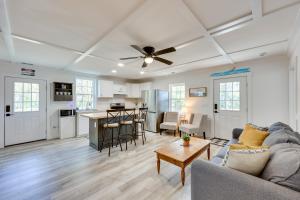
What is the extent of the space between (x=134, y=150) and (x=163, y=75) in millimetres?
3518

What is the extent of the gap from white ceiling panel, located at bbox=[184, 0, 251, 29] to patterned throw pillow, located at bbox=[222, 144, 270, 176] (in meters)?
1.59

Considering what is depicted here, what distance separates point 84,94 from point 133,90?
2.21 metres

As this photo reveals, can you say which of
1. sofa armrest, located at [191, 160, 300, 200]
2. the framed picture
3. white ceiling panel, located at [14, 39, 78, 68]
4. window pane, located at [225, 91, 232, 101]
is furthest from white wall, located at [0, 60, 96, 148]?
window pane, located at [225, 91, 232, 101]

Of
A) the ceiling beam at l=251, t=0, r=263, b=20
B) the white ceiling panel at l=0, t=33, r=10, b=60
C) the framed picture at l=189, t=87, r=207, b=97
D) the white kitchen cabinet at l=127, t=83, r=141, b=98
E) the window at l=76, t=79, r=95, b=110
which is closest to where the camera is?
the ceiling beam at l=251, t=0, r=263, b=20

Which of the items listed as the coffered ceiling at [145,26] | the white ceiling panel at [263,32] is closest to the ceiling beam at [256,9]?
the coffered ceiling at [145,26]

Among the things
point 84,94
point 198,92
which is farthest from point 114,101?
point 198,92

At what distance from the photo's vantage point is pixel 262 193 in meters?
1.03

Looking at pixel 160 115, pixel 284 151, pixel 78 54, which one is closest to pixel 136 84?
pixel 160 115

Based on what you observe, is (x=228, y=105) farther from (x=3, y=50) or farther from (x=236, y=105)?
(x=3, y=50)

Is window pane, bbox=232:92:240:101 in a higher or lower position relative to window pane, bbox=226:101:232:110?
higher

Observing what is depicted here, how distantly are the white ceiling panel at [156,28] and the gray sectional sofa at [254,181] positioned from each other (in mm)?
1794

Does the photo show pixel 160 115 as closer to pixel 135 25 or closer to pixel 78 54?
pixel 78 54

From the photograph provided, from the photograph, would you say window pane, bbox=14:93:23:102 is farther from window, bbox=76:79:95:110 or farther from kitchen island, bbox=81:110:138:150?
kitchen island, bbox=81:110:138:150

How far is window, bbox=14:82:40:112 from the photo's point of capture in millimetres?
4117
